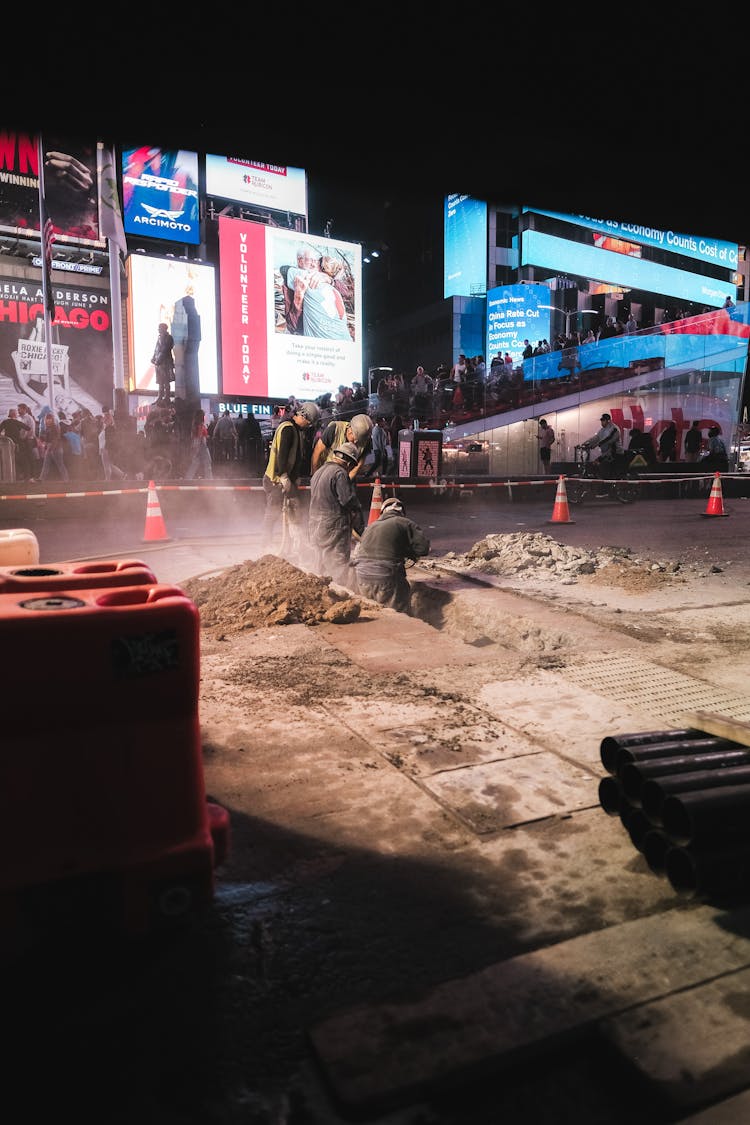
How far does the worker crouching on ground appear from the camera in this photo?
23.3 feet

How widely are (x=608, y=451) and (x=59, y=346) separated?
20852 mm

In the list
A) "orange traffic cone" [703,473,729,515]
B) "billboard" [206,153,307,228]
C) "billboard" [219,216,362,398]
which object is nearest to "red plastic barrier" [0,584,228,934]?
"orange traffic cone" [703,473,729,515]

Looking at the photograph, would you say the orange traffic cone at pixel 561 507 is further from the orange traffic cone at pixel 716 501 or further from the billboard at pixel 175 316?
the billboard at pixel 175 316

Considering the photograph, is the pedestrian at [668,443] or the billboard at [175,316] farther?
the billboard at [175,316]

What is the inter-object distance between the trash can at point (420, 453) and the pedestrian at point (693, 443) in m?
9.21

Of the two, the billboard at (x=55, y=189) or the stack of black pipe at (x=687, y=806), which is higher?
the billboard at (x=55, y=189)

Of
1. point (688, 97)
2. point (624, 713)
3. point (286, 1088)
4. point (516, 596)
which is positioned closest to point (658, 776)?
point (624, 713)

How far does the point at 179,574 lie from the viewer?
8.11m

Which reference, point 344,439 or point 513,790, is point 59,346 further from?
point 513,790

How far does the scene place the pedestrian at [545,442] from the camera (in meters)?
21.2

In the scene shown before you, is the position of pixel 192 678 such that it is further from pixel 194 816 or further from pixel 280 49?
pixel 280 49

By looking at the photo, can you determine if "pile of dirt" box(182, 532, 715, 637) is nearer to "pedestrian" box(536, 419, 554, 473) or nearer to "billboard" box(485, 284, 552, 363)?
"pedestrian" box(536, 419, 554, 473)

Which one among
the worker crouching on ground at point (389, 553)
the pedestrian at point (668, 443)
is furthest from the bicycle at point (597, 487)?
the worker crouching on ground at point (389, 553)

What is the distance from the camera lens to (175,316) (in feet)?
84.5
